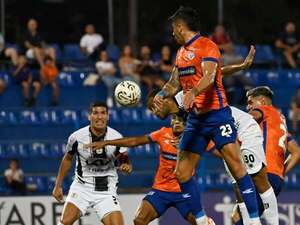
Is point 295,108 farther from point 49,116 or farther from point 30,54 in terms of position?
point 30,54

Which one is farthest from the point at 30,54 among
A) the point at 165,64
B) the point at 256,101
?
the point at 256,101

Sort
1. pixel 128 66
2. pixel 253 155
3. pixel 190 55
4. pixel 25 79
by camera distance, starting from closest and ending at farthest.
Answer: pixel 190 55
pixel 253 155
pixel 25 79
pixel 128 66

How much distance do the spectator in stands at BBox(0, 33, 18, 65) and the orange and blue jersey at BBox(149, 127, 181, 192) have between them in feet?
24.5

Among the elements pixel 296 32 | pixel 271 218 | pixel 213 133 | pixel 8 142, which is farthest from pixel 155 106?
pixel 296 32

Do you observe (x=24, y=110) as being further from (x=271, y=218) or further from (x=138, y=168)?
(x=271, y=218)

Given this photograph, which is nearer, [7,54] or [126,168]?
[126,168]

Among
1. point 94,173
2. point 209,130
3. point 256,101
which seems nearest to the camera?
point 209,130

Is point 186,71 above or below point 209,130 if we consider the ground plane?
above

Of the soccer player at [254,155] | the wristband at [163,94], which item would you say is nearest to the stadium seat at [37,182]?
the soccer player at [254,155]

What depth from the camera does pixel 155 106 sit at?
36.6ft

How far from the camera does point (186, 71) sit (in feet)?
34.7

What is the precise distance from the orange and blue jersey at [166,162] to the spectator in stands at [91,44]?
25.7ft

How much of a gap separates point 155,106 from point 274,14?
1257 centimetres

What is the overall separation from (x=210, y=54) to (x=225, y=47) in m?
9.69
